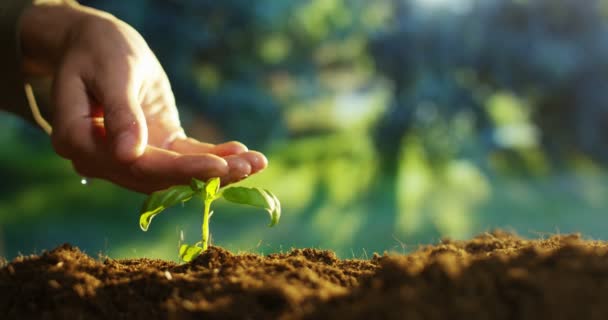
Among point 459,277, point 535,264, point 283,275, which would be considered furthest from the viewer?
point 283,275

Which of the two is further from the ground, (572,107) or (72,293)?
(572,107)

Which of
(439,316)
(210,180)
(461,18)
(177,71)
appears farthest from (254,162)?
(461,18)

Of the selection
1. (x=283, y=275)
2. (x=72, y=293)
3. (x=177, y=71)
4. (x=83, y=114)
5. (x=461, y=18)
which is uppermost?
(x=461, y=18)

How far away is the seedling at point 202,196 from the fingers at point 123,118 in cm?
17

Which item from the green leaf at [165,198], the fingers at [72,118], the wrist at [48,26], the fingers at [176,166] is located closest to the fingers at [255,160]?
the fingers at [176,166]

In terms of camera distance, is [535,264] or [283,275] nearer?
[535,264]

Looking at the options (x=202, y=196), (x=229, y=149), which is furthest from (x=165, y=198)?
(x=229, y=149)

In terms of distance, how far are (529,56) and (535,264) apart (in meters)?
6.90

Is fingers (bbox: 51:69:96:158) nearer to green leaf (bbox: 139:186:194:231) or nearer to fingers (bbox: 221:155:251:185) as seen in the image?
green leaf (bbox: 139:186:194:231)

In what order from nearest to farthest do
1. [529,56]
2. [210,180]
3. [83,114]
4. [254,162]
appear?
[210,180]
[254,162]
[83,114]
[529,56]

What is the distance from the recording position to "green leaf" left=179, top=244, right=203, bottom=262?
162 cm

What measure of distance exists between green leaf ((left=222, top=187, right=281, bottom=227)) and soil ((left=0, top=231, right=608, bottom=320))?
14 cm

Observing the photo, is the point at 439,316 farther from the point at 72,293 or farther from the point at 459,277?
the point at 72,293

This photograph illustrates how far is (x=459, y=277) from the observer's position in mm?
1037
